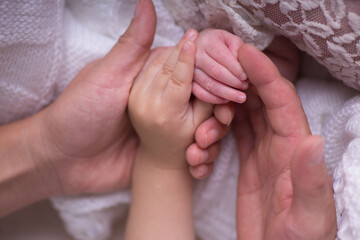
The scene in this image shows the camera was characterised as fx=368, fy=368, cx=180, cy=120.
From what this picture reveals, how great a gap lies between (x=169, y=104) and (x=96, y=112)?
0.40ft

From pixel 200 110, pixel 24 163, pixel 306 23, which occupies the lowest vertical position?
pixel 24 163

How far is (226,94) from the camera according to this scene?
0.48m

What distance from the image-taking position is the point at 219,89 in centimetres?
48

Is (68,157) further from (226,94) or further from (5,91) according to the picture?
(226,94)

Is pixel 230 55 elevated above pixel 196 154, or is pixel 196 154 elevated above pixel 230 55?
pixel 230 55

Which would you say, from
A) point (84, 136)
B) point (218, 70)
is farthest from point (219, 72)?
point (84, 136)

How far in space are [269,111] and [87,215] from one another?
401 millimetres

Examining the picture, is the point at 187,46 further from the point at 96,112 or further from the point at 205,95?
the point at 96,112

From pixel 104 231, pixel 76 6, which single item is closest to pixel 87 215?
pixel 104 231

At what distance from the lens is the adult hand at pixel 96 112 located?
0.55 m

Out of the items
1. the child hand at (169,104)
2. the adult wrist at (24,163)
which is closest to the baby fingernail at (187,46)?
the child hand at (169,104)

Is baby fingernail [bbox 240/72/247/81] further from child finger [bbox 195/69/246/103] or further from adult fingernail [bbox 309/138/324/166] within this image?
adult fingernail [bbox 309/138/324/166]

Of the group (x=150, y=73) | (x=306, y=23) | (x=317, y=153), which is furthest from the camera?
(x=150, y=73)

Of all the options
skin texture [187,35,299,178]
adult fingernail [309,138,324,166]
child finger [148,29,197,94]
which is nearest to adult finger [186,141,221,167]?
skin texture [187,35,299,178]
